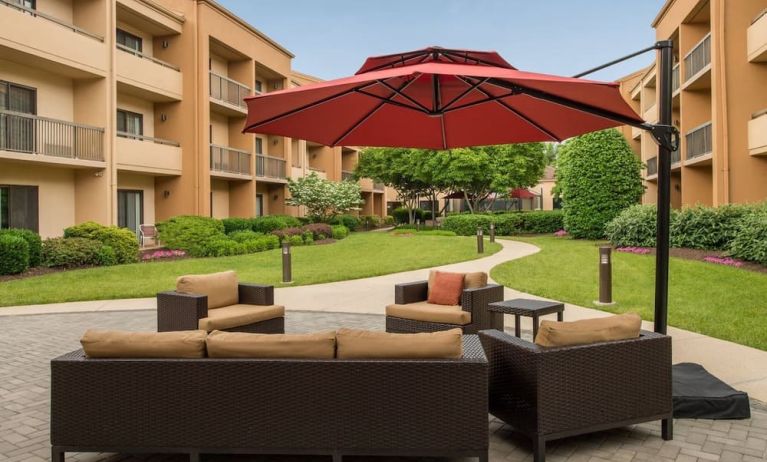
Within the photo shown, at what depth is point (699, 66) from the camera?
1977 centimetres

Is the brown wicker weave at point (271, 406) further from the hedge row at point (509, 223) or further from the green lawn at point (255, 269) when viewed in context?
the hedge row at point (509, 223)

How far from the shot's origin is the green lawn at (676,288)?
7754mm

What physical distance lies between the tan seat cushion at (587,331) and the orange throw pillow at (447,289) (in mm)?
3133

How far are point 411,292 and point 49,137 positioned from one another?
14005 millimetres

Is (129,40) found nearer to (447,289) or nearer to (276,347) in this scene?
(447,289)

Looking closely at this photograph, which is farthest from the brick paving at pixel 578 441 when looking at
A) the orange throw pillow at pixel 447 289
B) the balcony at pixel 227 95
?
the balcony at pixel 227 95

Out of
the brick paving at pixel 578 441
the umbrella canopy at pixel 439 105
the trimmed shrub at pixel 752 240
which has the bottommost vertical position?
the brick paving at pixel 578 441

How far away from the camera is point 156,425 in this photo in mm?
3457

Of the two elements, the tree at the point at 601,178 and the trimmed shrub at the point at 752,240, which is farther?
the tree at the point at 601,178

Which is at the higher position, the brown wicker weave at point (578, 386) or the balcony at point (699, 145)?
the balcony at point (699, 145)

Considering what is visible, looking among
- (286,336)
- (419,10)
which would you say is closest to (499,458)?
(286,336)

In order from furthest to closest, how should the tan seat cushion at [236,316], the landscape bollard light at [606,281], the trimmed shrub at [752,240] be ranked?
1. the trimmed shrub at [752,240]
2. the landscape bollard light at [606,281]
3. the tan seat cushion at [236,316]

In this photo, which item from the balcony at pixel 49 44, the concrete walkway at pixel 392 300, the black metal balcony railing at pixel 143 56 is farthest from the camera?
the black metal balcony railing at pixel 143 56

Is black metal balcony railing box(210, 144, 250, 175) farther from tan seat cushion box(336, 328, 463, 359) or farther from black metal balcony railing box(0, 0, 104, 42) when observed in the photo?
tan seat cushion box(336, 328, 463, 359)
